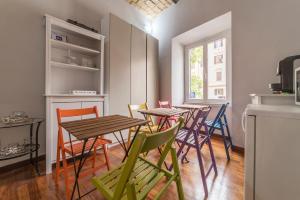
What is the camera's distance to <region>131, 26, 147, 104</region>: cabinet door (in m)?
3.01

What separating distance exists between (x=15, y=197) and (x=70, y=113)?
2.95ft

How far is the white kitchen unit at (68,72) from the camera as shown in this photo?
1.84 metres

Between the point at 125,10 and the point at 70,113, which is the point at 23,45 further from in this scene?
the point at 125,10

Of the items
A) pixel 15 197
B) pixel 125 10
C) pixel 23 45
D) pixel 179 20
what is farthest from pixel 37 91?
pixel 179 20

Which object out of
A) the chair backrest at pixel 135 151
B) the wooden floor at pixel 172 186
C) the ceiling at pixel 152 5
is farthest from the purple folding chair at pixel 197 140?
the ceiling at pixel 152 5

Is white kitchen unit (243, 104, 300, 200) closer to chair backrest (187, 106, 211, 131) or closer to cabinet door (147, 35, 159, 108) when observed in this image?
chair backrest (187, 106, 211, 131)

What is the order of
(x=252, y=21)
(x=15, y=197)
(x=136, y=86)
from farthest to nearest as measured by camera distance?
(x=136, y=86), (x=252, y=21), (x=15, y=197)

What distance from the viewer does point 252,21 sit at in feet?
7.47

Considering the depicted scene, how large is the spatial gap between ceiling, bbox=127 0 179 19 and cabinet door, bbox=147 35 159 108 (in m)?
0.81

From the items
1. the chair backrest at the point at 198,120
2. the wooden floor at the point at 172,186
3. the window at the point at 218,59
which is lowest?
the wooden floor at the point at 172,186

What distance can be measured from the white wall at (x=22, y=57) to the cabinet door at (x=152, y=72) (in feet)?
6.03

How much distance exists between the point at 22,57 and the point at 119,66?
1407 millimetres

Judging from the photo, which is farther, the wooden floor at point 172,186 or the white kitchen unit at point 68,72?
the white kitchen unit at point 68,72

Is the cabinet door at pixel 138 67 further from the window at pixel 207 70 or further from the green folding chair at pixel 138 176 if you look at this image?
the green folding chair at pixel 138 176
